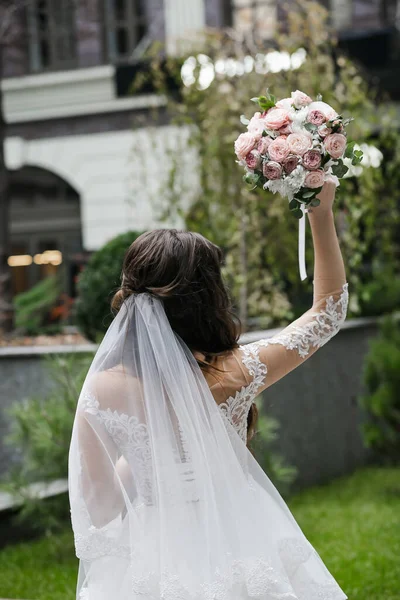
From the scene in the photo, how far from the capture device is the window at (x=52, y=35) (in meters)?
16.0

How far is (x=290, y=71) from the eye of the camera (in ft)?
27.9

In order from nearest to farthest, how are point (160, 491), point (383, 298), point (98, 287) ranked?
1. point (160, 491)
2. point (98, 287)
3. point (383, 298)

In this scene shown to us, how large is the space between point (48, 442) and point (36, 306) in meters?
4.62

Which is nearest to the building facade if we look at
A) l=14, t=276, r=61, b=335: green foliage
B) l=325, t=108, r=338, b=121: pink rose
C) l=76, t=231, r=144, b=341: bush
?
l=14, t=276, r=61, b=335: green foliage

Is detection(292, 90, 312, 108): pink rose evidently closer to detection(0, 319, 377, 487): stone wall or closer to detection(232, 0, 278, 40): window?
detection(0, 319, 377, 487): stone wall

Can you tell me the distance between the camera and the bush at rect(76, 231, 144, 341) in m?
7.38

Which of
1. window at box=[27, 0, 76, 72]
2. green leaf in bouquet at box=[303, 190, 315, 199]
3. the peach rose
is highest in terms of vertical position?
window at box=[27, 0, 76, 72]

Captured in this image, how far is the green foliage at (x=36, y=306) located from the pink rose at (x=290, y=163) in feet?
24.6

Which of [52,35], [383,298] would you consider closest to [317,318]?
[383,298]

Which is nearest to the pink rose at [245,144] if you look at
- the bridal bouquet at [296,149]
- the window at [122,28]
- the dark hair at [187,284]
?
the bridal bouquet at [296,149]

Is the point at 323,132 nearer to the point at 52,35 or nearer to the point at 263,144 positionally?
the point at 263,144

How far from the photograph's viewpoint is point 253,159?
2904 millimetres

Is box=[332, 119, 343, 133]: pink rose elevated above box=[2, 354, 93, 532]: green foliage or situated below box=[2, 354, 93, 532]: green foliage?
above

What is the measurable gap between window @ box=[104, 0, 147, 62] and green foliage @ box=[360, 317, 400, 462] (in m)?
9.10
